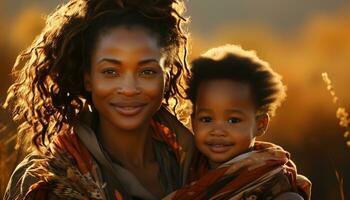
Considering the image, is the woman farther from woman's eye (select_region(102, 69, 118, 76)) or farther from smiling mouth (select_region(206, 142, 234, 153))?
smiling mouth (select_region(206, 142, 234, 153))

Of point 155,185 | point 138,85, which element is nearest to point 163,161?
point 155,185

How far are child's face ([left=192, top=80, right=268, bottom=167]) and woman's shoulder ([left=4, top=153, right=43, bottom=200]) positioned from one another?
0.71 metres

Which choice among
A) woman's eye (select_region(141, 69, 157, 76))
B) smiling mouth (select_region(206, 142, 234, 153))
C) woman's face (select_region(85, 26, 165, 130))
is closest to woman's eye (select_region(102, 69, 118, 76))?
woman's face (select_region(85, 26, 165, 130))

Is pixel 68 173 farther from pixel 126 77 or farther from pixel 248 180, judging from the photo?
pixel 248 180

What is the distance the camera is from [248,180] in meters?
3.82

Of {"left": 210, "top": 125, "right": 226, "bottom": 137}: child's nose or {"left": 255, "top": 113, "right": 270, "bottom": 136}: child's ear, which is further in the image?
{"left": 255, "top": 113, "right": 270, "bottom": 136}: child's ear

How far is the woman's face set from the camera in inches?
155

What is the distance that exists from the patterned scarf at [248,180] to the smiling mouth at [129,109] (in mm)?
380

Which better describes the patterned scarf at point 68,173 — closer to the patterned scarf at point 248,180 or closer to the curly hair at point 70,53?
the curly hair at point 70,53

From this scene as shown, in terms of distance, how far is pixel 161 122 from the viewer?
4.34 meters

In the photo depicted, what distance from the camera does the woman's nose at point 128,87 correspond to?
12.8 feet

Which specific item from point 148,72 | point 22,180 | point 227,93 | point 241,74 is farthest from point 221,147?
point 22,180

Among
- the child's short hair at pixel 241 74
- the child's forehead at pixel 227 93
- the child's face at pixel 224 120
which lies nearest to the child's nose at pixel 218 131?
the child's face at pixel 224 120

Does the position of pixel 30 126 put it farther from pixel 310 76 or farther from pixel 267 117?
pixel 310 76
